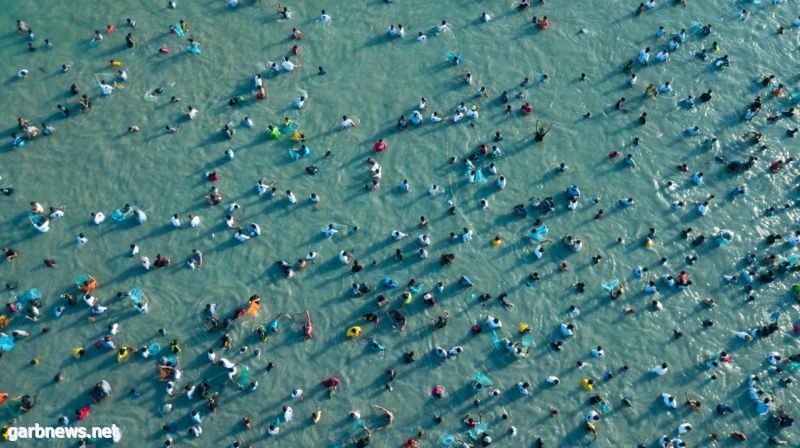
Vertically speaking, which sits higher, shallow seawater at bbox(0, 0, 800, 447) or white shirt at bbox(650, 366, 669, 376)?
shallow seawater at bbox(0, 0, 800, 447)

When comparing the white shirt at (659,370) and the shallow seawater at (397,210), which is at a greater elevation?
the shallow seawater at (397,210)

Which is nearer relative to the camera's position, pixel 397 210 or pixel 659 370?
pixel 659 370

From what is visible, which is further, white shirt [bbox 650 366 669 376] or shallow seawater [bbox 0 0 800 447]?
white shirt [bbox 650 366 669 376]

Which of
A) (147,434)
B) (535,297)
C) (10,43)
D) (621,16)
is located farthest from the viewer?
(621,16)

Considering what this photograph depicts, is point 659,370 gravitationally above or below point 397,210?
below

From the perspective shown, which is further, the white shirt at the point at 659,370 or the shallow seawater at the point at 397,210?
the white shirt at the point at 659,370

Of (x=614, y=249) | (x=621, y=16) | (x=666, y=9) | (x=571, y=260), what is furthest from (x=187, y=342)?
(x=666, y=9)

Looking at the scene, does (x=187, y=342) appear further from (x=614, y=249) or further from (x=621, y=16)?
(x=621, y=16)

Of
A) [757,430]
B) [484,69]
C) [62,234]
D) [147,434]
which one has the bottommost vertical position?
[757,430]
